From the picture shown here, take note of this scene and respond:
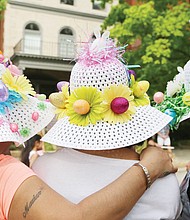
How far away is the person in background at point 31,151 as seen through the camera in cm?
536

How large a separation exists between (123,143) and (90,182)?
190 millimetres

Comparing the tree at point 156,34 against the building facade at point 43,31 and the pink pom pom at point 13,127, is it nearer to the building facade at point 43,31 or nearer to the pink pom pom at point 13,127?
the building facade at point 43,31

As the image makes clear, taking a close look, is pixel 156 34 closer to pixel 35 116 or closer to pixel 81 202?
pixel 35 116

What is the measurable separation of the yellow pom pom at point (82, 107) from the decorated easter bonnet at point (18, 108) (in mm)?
268

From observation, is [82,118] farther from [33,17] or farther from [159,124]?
[33,17]

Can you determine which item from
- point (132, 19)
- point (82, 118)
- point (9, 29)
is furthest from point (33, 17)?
point (82, 118)

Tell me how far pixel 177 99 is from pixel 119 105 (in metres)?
0.70

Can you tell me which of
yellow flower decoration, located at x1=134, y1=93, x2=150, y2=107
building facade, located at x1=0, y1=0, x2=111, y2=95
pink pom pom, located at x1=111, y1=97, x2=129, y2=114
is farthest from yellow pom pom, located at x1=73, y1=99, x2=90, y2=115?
building facade, located at x1=0, y1=0, x2=111, y2=95

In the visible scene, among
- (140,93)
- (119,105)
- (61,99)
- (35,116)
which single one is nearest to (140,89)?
(140,93)

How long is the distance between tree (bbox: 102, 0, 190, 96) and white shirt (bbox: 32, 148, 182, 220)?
9982 millimetres

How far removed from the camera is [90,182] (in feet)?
4.75

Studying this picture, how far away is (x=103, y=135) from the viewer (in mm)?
1490

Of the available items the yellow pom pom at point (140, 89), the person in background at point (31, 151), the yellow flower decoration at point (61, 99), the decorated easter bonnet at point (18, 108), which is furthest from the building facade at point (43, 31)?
the yellow pom pom at point (140, 89)

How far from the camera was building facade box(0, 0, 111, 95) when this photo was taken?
1929 cm
